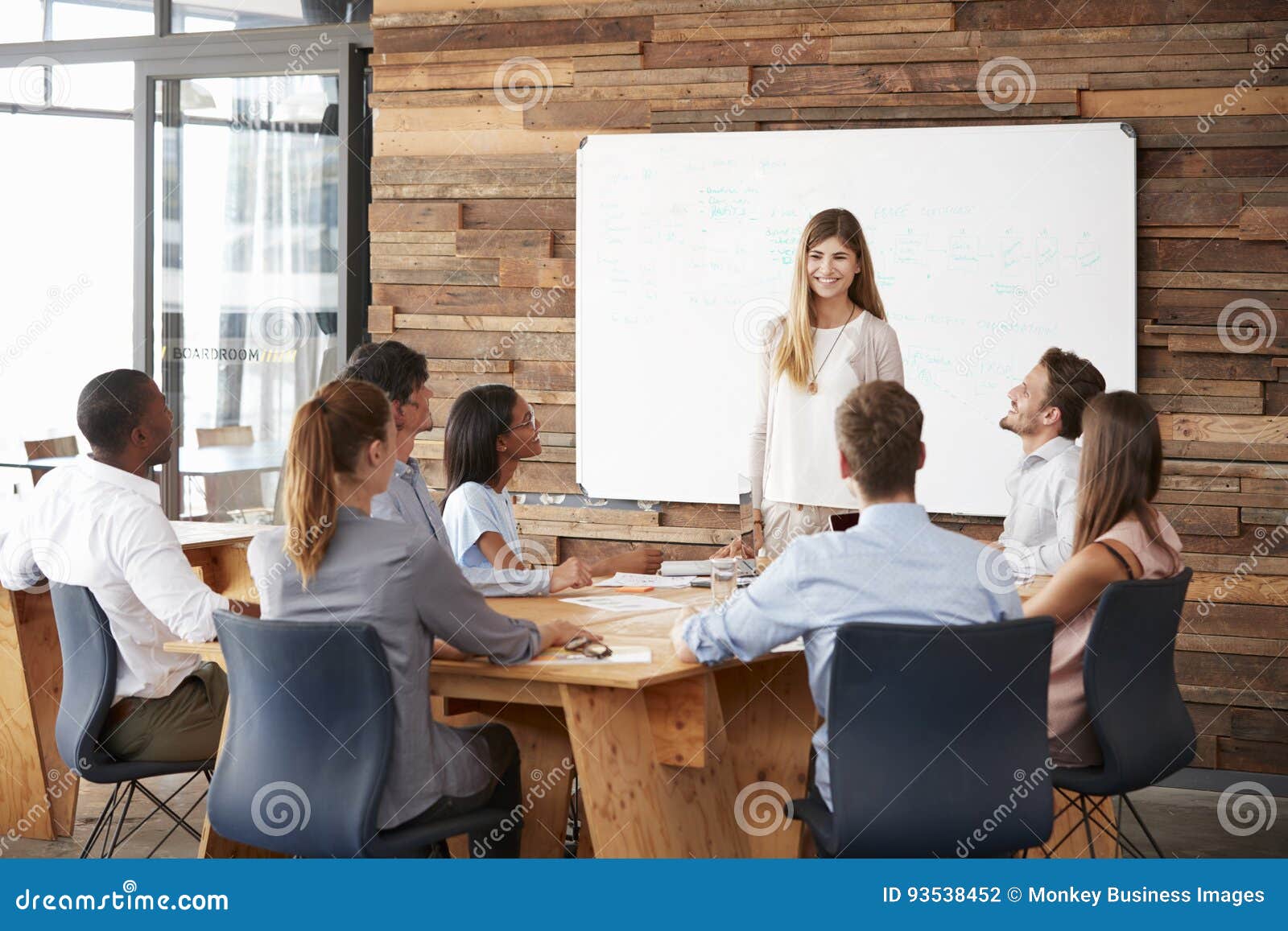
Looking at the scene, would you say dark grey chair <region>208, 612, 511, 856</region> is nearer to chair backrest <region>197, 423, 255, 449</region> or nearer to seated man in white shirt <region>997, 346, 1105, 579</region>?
seated man in white shirt <region>997, 346, 1105, 579</region>

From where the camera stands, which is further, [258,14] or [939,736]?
[258,14]

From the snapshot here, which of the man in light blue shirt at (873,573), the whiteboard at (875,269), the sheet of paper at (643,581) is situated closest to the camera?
the man in light blue shirt at (873,573)

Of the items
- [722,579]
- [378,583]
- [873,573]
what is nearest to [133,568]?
[378,583]

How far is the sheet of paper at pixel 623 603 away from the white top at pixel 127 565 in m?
0.83

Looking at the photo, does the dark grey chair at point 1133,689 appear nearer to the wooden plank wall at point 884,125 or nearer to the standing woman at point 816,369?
the standing woman at point 816,369

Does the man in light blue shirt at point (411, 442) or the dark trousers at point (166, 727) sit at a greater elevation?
the man in light blue shirt at point (411, 442)

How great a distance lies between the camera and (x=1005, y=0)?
14.7 ft

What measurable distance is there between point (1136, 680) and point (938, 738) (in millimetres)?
740

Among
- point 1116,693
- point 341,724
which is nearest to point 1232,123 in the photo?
point 1116,693

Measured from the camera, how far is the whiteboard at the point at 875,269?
439cm

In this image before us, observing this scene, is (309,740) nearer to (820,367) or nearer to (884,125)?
(820,367)

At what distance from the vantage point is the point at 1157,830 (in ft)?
13.0

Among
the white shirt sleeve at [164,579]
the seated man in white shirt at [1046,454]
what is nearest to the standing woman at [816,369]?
the seated man in white shirt at [1046,454]

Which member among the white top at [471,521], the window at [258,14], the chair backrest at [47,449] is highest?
the window at [258,14]
